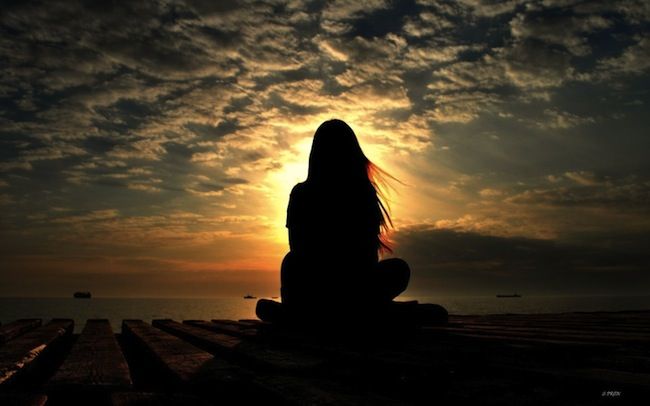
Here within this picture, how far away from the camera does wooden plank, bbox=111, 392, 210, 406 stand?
4.89ft

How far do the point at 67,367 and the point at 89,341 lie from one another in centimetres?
160

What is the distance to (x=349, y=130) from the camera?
4.88 meters

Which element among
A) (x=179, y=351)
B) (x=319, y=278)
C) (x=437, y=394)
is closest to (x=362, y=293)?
(x=319, y=278)

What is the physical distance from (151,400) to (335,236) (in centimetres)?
318

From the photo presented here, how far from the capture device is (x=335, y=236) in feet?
15.1

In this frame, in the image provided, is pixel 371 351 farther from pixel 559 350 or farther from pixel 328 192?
pixel 328 192

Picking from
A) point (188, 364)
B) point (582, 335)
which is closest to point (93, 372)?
point (188, 364)

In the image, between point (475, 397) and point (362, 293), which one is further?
point (362, 293)

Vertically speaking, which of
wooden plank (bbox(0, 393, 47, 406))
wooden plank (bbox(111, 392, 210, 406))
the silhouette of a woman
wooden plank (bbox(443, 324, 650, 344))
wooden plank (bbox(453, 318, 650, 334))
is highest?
the silhouette of a woman

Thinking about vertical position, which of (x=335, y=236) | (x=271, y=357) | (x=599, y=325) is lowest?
(x=599, y=325)

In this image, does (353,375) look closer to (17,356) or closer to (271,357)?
(271,357)

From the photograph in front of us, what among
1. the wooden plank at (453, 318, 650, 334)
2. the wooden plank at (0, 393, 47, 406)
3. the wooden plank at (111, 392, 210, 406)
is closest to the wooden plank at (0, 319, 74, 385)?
the wooden plank at (0, 393, 47, 406)

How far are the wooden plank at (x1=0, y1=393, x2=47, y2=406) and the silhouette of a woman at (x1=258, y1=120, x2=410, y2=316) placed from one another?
9.30ft

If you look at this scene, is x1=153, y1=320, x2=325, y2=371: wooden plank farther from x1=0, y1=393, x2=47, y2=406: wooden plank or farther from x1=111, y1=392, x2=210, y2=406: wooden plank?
x1=0, y1=393, x2=47, y2=406: wooden plank
